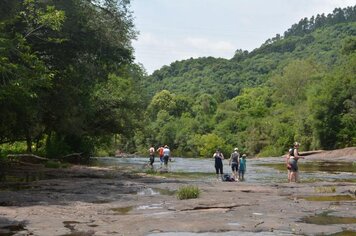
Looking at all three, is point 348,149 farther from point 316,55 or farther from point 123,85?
point 316,55

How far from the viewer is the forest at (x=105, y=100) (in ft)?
80.4

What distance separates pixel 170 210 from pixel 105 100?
36936 mm

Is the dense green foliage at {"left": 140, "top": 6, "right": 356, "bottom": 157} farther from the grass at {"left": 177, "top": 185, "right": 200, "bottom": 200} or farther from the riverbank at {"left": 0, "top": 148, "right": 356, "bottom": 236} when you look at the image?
the grass at {"left": 177, "top": 185, "right": 200, "bottom": 200}

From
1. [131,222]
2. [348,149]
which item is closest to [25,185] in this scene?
[131,222]

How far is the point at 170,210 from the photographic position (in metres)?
17.6

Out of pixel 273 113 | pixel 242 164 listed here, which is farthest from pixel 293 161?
pixel 273 113

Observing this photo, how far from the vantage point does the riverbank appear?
13.9 meters

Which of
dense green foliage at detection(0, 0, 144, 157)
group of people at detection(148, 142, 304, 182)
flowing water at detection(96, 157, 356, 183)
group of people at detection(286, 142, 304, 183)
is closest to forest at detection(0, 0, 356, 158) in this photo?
dense green foliage at detection(0, 0, 144, 157)

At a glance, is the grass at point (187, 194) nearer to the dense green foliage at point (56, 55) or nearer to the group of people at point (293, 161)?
the dense green foliage at point (56, 55)

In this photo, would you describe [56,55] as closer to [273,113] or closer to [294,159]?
[294,159]

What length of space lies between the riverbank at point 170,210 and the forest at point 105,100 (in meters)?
4.90

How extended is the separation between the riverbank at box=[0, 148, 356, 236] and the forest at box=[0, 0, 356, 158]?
193 inches

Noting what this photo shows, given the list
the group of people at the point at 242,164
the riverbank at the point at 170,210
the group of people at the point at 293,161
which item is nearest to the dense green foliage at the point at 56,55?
the riverbank at the point at 170,210

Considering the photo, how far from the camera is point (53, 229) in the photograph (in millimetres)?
13906
